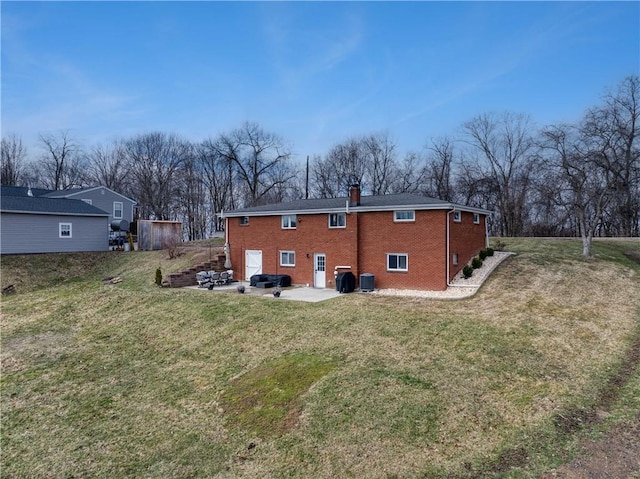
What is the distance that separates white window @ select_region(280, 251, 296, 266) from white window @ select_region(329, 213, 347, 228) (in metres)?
3.05

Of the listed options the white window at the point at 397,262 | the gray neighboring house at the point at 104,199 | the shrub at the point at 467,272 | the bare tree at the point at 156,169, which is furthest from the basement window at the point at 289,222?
the bare tree at the point at 156,169

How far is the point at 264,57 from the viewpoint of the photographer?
22672 mm

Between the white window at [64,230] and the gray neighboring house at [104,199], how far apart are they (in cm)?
570

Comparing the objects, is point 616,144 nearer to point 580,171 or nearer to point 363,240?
point 580,171

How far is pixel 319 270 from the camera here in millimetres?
20469

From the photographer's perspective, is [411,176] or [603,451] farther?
[411,176]

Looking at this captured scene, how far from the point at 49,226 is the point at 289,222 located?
17590mm

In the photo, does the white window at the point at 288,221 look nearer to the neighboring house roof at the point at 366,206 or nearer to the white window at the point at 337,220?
the neighboring house roof at the point at 366,206

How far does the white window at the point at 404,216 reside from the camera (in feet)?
58.7

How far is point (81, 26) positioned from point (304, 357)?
17.0 meters

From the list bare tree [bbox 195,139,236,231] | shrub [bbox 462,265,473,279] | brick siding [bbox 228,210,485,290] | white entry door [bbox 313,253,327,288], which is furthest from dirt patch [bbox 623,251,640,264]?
bare tree [bbox 195,139,236,231]

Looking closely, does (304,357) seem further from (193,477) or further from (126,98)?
(126,98)

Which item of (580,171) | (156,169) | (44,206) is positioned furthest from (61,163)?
(580,171)

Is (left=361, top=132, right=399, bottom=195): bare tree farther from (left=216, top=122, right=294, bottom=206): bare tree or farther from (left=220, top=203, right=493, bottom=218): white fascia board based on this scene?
(left=220, top=203, right=493, bottom=218): white fascia board
